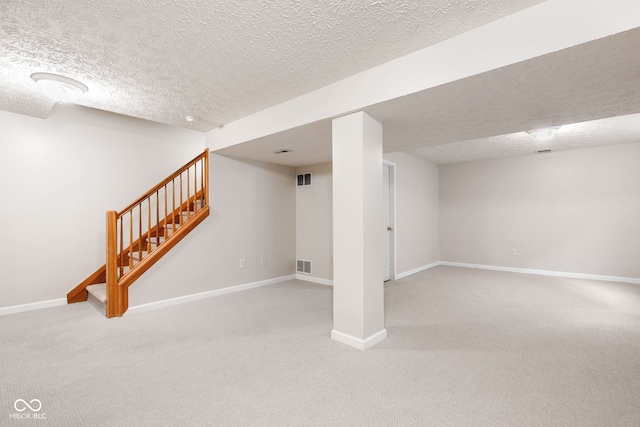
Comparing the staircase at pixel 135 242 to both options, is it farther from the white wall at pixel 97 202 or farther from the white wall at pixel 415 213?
the white wall at pixel 415 213

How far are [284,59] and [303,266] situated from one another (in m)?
3.76

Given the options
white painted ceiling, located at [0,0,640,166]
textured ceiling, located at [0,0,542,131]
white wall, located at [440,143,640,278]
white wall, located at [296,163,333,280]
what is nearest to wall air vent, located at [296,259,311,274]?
white wall, located at [296,163,333,280]

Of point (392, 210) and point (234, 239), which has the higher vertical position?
point (392, 210)

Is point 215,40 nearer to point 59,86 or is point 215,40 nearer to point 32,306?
point 59,86

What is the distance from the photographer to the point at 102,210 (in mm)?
4055

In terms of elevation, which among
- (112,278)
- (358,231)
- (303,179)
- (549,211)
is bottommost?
(112,278)

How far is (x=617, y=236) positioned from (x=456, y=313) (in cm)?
398

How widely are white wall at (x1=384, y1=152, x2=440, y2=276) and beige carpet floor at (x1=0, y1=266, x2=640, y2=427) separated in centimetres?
201

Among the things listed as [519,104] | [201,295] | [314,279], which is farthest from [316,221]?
Answer: [519,104]

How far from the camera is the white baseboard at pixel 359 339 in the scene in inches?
97.7

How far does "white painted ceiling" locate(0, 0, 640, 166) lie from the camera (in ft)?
5.53

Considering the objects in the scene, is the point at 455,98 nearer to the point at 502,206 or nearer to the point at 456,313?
the point at 456,313

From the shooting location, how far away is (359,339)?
8.20ft

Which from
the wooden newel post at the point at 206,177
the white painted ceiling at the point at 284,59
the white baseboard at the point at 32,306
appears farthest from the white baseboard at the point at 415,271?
the white baseboard at the point at 32,306
